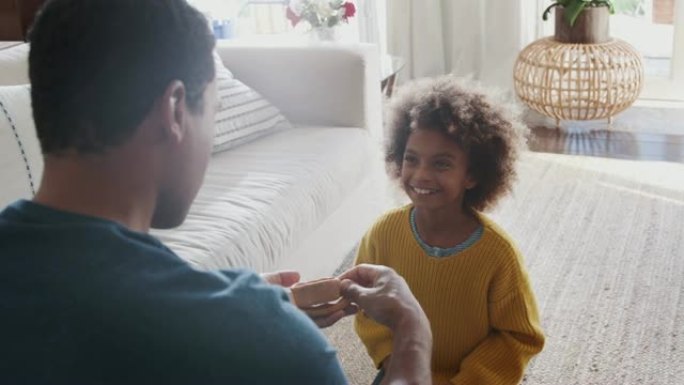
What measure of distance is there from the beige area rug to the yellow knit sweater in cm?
43

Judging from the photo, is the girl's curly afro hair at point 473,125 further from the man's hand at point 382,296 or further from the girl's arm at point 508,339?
the man's hand at point 382,296

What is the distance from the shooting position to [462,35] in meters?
4.02

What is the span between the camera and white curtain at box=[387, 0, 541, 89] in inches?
154

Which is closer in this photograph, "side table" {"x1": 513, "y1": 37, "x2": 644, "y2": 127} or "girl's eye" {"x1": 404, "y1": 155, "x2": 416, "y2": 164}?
"girl's eye" {"x1": 404, "y1": 155, "x2": 416, "y2": 164}

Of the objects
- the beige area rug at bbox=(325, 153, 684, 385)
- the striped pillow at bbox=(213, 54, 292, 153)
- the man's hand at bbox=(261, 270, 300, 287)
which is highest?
the man's hand at bbox=(261, 270, 300, 287)

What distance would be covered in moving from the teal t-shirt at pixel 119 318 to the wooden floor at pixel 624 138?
295 cm

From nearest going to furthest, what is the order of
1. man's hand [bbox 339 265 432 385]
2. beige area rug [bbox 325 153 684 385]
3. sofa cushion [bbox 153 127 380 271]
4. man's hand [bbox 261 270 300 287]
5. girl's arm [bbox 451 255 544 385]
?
1. man's hand [bbox 339 265 432 385]
2. man's hand [bbox 261 270 300 287]
3. girl's arm [bbox 451 255 544 385]
4. sofa cushion [bbox 153 127 380 271]
5. beige area rug [bbox 325 153 684 385]

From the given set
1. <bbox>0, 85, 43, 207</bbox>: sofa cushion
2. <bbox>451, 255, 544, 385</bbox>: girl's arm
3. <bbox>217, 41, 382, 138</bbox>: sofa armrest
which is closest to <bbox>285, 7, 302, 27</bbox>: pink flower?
<bbox>217, 41, 382, 138</bbox>: sofa armrest

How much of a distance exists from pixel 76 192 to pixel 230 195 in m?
1.20

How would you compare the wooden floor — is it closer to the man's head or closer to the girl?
the girl

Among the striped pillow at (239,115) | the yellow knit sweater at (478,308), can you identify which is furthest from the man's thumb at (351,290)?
the striped pillow at (239,115)

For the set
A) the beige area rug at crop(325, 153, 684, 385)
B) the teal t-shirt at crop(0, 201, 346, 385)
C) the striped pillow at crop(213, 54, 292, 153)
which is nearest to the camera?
the teal t-shirt at crop(0, 201, 346, 385)

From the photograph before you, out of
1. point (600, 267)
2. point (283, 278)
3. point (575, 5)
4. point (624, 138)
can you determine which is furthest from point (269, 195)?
point (624, 138)

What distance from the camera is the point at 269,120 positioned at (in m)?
2.45
